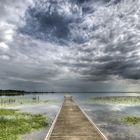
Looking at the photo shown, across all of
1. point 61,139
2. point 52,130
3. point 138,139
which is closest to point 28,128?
point 52,130

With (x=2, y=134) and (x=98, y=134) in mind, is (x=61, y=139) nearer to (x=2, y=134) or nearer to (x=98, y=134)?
(x=98, y=134)

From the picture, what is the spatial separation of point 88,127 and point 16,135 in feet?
22.5

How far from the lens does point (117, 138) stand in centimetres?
2130

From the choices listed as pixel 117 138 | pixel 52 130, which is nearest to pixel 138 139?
pixel 117 138

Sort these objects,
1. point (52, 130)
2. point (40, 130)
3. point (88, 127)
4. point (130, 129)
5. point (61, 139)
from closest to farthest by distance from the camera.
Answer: point (61, 139) < point (52, 130) < point (88, 127) < point (40, 130) < point (130, 129)

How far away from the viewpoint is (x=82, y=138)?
17797 mm

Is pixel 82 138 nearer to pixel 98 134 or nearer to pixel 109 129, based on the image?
pixel 98 134

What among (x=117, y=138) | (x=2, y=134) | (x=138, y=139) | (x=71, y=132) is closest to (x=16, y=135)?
(x=2, y=134)

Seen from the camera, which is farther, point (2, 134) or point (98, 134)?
point (2, 134)

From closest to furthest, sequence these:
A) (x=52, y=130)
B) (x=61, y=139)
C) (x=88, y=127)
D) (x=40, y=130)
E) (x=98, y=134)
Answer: (x=61, y=139) → (x=98, y=134) → (x=52, y=130) → (x=88, y=127) → (x=40, y=130)

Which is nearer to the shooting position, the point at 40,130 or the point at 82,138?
the point at 82,138

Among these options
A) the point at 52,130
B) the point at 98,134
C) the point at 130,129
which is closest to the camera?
the point at 98,134

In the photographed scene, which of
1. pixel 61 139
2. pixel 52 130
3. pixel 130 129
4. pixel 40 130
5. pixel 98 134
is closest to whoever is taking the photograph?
pixel 61 139

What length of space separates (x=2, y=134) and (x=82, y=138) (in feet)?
26.5
